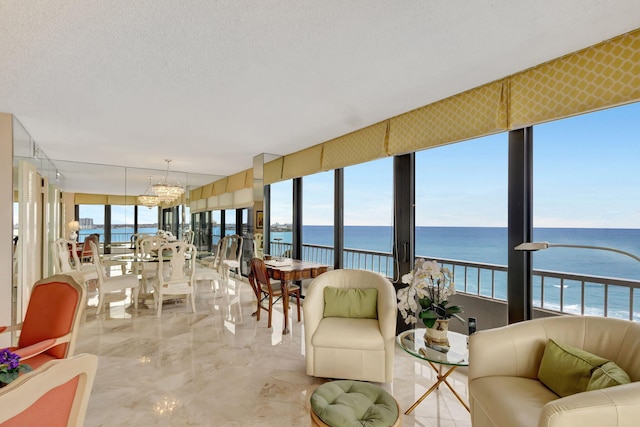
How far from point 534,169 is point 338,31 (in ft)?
6.41

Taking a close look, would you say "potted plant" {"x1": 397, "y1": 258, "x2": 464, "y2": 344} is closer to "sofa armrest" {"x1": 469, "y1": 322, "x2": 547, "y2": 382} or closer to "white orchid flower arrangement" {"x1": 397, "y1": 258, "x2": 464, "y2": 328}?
"white orchid flower arrangement" {"x1": 397, "y1": 258, "x2": 464, "y2": 328}

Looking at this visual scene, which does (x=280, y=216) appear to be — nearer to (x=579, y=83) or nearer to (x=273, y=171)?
(x=273, y=171)

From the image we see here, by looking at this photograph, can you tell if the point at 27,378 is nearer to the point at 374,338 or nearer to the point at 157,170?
the point at 374,338

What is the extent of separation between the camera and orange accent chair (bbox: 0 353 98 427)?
77cm

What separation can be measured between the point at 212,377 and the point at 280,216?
3412 mm

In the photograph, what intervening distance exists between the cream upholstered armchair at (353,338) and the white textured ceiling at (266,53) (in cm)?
186

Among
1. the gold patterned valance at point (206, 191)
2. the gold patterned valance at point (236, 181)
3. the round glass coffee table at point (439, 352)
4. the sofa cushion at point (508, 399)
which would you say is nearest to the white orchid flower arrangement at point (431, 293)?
the round glass coffee table at point (439, 352)

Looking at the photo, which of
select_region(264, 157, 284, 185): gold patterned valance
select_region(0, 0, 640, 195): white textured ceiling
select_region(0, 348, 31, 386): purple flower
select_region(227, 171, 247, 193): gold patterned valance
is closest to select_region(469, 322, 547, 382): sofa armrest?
select_region(0, 0, 640, 195): white textured ceiling

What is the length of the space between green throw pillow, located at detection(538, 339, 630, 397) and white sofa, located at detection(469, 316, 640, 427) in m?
0.06

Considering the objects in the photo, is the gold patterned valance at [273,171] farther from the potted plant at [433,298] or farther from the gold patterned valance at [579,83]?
the gold patterned valance at [579,83]

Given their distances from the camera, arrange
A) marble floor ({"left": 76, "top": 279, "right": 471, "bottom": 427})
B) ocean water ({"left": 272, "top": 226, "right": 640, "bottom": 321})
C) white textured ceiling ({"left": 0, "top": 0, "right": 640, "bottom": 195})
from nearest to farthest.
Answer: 1. white textured ceiling ({"left": 0, "top": 0, "right": 640, "bottom": 195})
2. marble floor ({"left": 76, "top": 279, "right": 471, "bottom": 427})
3. ocean water ({"left": 272, "top": 226, "right": 640, "bottom": 321})

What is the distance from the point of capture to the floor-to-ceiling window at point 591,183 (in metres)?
2.46

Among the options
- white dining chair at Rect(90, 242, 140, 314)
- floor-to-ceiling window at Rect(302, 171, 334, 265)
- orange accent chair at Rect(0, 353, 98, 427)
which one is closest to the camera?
orange accent chair at Rect(0, 353, 98, 427)

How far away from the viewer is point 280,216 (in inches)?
228
